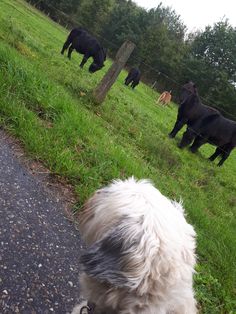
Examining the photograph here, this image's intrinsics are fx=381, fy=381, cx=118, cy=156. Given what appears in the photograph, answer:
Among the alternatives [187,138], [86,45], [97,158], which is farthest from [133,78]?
[97,158]

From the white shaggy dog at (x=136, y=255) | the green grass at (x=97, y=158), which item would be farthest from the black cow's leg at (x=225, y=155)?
the white shaggy dog at (x=136, y=255)

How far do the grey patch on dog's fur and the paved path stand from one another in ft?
4.40

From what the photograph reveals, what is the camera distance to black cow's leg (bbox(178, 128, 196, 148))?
1345 cm

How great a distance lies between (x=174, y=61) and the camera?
49.4 meters

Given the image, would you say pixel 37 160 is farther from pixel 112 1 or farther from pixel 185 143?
pixel 112 1

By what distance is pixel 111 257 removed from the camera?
6.24 ft

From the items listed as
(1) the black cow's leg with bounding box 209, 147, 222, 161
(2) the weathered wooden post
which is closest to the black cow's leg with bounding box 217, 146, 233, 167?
(1) the black cow's leg with bounding box 209, 147, 222, 161

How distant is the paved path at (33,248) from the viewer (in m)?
3.13

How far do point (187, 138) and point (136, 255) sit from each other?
1200 cm

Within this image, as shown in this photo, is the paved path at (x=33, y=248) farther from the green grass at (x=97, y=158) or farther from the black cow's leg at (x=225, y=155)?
the black cow's leg at (x=225, y=155)

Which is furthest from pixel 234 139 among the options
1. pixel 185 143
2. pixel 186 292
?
pixel 186 292

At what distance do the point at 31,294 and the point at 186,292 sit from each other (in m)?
1.51

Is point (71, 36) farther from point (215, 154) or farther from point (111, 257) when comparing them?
point (111, 257)

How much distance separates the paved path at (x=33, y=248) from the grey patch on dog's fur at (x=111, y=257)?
134 cm
